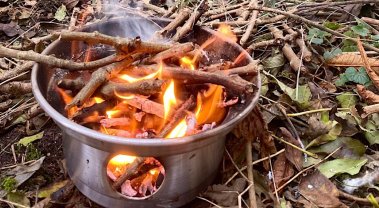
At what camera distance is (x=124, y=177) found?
1.79m

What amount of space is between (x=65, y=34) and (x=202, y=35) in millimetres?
661

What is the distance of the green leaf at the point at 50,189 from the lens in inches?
77.1

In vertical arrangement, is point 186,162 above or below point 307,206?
above

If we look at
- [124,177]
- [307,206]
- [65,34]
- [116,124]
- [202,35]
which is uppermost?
[65,34]

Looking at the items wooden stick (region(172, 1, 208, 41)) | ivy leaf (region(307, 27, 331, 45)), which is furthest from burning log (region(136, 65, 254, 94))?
ivy leaf (region(307, 27, 331, 45))

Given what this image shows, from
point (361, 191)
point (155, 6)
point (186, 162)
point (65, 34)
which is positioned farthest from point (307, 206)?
point (155, 6)

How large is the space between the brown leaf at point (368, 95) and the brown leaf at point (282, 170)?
1.71 ft

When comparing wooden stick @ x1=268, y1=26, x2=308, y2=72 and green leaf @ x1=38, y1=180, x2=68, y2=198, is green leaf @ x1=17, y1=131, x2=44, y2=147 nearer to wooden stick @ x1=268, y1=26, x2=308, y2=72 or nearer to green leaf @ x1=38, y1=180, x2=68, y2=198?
green leaf @ x1=38, y1=180, x2=68, y2=198

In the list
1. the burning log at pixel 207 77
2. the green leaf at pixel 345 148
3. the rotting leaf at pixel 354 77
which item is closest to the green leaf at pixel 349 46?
the rotting leaf at pixel 354 77

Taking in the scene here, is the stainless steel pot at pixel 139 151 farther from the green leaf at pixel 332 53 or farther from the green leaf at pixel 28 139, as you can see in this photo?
the green leaf at pixel 332 53

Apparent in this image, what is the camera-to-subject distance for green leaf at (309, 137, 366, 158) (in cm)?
213

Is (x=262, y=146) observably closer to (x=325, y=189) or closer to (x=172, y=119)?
(x=325, y=189)

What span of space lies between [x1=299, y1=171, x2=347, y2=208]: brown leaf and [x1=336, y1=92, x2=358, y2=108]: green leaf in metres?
0.50

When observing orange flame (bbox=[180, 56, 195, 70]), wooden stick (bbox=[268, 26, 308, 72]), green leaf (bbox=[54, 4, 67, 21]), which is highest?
orange flame (bbox=[180, 56, 195, 70])
